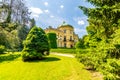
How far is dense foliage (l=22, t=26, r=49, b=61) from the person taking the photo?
20547 millimetres

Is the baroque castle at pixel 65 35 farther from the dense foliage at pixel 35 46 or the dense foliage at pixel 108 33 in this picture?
the dense foliage at pixel 108 33

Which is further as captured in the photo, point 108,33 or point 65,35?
point 65,35

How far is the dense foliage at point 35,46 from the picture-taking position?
20.5m

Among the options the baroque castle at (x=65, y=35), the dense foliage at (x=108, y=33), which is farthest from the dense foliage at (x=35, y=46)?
the baroque castle at (x=65, y=35)

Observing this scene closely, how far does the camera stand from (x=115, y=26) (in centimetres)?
891

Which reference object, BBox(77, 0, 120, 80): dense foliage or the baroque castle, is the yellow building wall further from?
BBox(77, 0, 120, 80): dense foliage

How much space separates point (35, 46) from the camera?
21.5m

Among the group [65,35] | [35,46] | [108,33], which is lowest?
[35,46]

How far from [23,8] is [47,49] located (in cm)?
2621

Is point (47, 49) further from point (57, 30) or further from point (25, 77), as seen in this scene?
point (57, 30)

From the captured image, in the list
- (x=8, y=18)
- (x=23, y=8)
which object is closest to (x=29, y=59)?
(x=8, y=18)

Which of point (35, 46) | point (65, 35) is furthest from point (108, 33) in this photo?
point (65, 35)

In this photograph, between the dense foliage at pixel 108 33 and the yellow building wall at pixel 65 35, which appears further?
the yellow building wall at pixel 65 35

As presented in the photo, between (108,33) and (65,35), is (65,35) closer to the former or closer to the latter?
(65,35)
